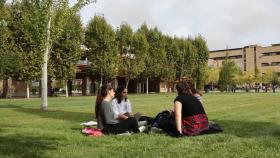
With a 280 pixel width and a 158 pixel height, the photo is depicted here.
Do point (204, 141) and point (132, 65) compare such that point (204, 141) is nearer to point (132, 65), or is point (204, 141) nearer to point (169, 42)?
point (132, 65)

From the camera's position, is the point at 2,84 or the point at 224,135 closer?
the point at 224,135

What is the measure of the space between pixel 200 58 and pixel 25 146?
81.8m

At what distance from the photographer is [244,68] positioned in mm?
160625

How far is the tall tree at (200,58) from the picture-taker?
3499 inches

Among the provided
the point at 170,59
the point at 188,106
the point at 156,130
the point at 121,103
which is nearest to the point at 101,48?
the point at 170,59

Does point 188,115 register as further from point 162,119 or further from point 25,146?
point 25,146

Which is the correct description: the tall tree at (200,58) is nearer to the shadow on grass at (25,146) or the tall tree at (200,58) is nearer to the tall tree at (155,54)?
the tall tree at (155,54)

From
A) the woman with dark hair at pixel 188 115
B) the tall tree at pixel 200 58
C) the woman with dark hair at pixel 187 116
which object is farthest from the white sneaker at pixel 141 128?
the tall tree at pixel 200 58

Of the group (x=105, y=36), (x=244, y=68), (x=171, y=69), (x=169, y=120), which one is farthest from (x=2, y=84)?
(x=244, y=68)

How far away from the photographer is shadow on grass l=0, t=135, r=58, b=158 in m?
8.45

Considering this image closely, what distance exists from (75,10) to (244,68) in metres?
140

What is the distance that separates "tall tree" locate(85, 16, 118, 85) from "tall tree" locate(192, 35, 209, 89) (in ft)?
94.2

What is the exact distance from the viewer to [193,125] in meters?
11.0

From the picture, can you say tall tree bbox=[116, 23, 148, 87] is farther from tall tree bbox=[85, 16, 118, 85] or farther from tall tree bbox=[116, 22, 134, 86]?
tall tree bbox=[85, 16, 118, 85]
